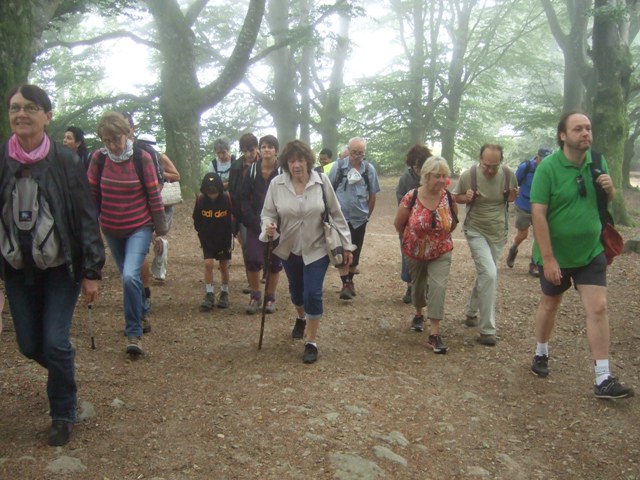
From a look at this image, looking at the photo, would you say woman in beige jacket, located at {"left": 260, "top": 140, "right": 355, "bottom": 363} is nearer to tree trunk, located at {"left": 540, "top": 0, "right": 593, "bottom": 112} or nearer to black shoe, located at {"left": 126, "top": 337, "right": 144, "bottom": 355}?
black shoe, located at {"left": 126, "top": 337, "right": 144, "bottom": 355}

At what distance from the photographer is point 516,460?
376 cm

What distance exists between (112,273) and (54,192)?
5283 mm

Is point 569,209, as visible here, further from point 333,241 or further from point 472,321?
point 472,321

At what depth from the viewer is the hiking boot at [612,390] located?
4.39 m

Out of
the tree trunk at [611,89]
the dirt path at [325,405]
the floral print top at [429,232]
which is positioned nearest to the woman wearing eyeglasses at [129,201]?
the dirt path at [325,405]

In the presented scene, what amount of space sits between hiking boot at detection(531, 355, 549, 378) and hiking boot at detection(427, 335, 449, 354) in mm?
862

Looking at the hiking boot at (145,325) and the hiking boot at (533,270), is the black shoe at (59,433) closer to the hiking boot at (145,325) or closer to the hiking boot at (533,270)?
the hiking boot at (145,325)

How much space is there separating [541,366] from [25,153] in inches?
176

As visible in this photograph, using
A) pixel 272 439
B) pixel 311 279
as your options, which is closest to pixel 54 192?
pixel 272 439

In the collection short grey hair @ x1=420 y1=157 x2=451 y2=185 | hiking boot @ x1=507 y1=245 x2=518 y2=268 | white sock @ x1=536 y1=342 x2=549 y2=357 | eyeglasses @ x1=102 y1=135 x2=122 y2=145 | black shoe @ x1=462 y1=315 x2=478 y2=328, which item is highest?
eyeglasses @ x1=102 y1=135 x2=122 y2=145

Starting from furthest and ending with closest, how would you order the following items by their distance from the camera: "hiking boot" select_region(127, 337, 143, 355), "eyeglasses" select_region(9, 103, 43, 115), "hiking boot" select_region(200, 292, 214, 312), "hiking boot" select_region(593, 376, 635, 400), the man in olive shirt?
"hiking boot" select_region(200, 292, 214, 312)
the man in olive shirt
"hiking boot" select_region(127, 337, 143, 355)
"hiking boot" select_region(593, 376, 635, 400)
"eyeglasses" select_region(9, 103, 43, 115)

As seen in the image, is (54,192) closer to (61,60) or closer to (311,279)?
(311,279)

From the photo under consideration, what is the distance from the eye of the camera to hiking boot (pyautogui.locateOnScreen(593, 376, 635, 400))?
4.39m

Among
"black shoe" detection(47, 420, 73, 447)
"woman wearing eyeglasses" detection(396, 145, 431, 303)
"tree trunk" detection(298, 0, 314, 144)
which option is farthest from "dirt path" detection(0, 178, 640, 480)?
"tree trunk" detection(298, 0, 314, 144)
